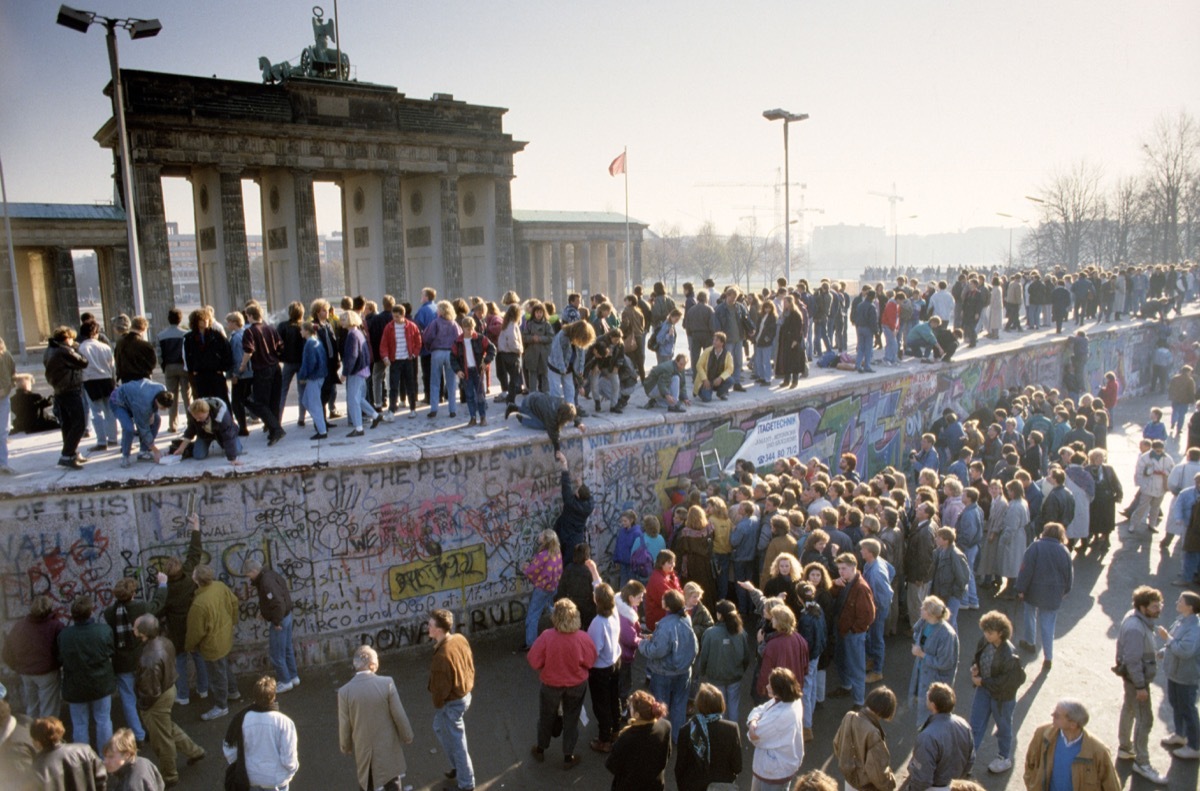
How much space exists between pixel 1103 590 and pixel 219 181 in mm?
32062

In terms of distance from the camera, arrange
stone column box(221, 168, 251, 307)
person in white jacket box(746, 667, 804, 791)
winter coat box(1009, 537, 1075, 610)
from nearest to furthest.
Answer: person in white jacket box(746, 667, 804, 791) < winter coat box(1009, 537, 1075, 610) < stone column box(221, 168, 251, 307)

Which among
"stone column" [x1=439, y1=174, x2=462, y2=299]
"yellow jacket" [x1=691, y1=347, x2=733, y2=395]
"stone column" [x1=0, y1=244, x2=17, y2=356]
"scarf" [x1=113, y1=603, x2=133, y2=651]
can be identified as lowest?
"scarf" [x1=113, y1=603, x2=133, y2=651]

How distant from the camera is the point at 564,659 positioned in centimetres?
791

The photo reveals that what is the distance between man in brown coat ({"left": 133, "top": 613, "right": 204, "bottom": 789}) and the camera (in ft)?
25.3

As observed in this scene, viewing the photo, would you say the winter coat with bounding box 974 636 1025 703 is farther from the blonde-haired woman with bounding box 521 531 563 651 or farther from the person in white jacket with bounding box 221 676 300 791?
the person in white jacket with bounding box 221 676 300 791

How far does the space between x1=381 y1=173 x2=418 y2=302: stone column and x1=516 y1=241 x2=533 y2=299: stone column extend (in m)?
6.51

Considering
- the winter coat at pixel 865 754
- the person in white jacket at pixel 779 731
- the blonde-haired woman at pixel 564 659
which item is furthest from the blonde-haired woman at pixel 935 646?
the blonde-haired woman at pixel 564 659

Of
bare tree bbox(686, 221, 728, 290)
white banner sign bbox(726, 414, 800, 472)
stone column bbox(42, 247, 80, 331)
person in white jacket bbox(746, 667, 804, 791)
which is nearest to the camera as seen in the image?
person in white jacket bbox(746, 667, 804, 791)

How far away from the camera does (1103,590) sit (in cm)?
1255

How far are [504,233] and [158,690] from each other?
3359cm

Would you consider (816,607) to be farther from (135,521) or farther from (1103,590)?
(135,521)

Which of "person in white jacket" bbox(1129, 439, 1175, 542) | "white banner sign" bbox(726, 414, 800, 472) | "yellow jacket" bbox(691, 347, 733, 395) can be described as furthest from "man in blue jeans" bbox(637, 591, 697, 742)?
"person in white jacket" bbox(1129, 439, 1175, 542)

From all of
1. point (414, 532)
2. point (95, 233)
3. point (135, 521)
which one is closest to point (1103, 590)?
point (414, 532)

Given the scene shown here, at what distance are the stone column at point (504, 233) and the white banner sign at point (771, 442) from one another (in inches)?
1020
